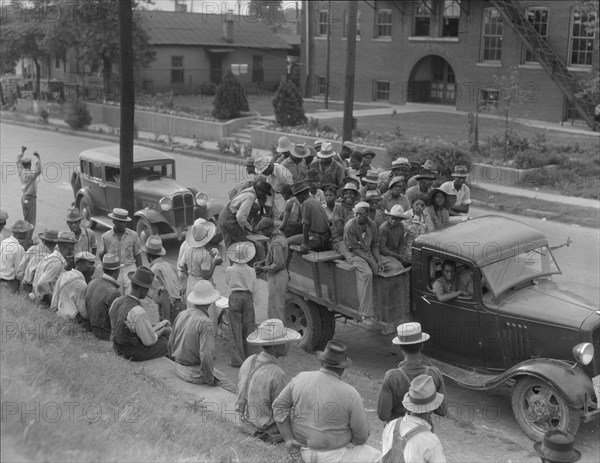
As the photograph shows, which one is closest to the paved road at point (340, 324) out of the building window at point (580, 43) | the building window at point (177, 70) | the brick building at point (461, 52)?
the brick building at point (461, 52)

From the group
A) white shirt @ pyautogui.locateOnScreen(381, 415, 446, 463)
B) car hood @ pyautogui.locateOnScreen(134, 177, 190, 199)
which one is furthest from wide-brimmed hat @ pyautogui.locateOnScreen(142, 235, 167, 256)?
car hood @ pyautogui.locateOnScreen(134, 177, 190, 199)

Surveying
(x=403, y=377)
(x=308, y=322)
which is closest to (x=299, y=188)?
(x=308, y=322)

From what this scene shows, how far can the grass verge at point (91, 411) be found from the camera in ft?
18.0

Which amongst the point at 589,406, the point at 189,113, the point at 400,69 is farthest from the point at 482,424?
the point at 400,69

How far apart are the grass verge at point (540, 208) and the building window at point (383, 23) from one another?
71.0ft

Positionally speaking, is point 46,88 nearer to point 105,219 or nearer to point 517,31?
point 517,31

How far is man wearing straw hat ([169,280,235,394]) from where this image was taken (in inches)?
338

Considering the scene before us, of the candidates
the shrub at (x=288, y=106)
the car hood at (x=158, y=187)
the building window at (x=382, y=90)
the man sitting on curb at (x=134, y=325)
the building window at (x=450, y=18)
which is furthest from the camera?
the building window at (x=382, y=90)

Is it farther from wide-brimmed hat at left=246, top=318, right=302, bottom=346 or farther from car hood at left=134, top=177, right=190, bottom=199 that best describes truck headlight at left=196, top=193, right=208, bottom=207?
wide-brimmed hat at left=246, top=318, right=302, bottom=346

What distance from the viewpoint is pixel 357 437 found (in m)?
6.46

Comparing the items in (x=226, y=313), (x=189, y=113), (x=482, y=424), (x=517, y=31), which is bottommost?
(x=482, y=424)

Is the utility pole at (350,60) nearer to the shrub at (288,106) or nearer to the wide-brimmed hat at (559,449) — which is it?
the shrub at (288,106)

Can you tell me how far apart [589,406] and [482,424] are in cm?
123

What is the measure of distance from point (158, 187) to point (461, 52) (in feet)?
79.3
